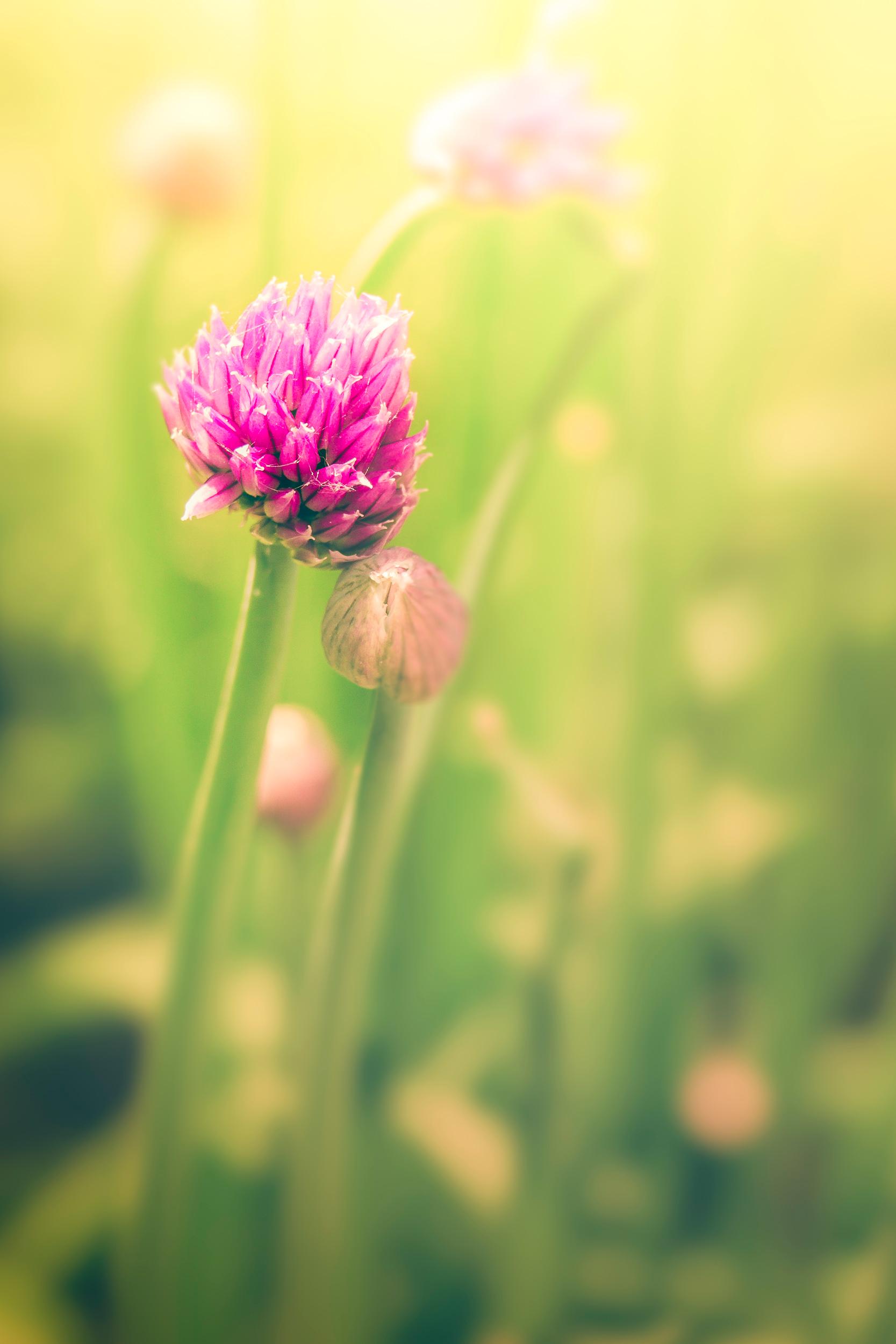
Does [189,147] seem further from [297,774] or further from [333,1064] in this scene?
[333,1064]

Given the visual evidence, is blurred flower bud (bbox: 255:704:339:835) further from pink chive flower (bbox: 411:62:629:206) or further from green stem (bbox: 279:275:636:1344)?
pink chive flower (bbox: 411:62:629:206)

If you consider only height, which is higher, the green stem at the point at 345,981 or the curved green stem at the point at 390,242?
the curved green stem at the point at 390,242

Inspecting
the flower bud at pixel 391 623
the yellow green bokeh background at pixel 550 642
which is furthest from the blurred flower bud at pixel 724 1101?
the flower bud at pixel 391 623

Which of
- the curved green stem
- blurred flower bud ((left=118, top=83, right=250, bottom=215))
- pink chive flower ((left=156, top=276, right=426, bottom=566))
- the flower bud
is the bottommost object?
the flower bud

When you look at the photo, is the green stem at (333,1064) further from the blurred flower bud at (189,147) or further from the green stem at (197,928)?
the blurred flower bud at (189,147)

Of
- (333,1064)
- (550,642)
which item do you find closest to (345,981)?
(333,1064)

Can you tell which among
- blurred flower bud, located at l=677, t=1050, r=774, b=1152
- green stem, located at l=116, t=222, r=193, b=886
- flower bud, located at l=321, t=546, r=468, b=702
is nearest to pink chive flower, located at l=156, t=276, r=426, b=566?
flower bud, located at l=321, t=546, r=468, b=702
